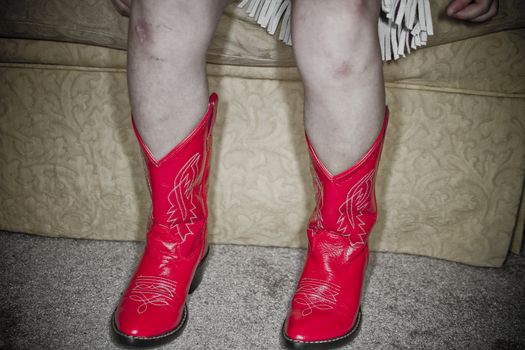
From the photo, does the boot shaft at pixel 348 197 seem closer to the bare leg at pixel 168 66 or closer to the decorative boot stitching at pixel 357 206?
the decorative boot stitching at pixel 357 206

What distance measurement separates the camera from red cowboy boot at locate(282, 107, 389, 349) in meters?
0.66

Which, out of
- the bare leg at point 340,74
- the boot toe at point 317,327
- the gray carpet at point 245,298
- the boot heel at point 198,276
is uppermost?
the bare leg at point 340,74

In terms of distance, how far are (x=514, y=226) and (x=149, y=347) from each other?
2.75ft

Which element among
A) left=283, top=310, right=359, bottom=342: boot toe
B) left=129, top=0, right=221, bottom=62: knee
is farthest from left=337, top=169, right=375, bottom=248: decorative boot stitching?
left=129, top=0, right=221, bottom=62: knee

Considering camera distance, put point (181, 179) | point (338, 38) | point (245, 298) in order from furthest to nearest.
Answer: point (245, 298), point (181, 179), point (338, 38)

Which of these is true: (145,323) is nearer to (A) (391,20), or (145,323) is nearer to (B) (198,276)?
(B) (198,276)

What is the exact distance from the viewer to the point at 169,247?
28.3 inches

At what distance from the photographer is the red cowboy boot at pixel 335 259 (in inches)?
25.9

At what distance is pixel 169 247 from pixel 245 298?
0.19 meters

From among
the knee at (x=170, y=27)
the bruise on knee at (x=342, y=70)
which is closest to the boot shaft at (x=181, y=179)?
the knee at (x=170, y=27)

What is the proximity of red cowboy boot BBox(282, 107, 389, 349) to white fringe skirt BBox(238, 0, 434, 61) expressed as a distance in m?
0.13

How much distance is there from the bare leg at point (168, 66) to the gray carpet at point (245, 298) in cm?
32

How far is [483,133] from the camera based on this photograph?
85 cm

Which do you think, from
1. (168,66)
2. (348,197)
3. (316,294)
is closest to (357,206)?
(348,197)
